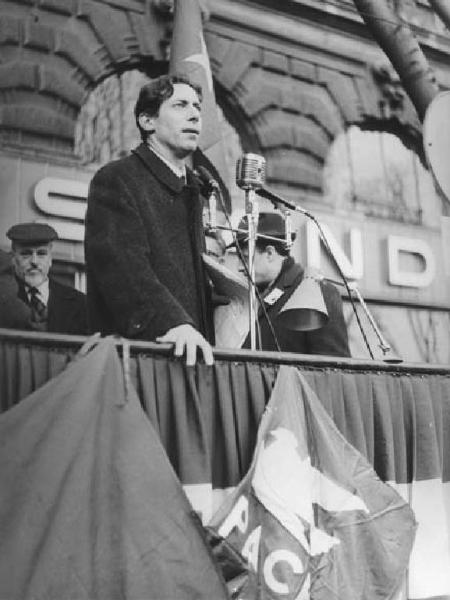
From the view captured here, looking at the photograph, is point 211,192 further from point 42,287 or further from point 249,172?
point 42,287

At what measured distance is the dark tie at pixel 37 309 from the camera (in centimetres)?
358

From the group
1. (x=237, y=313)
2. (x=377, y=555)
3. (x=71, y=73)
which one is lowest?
(x=377, y=555)

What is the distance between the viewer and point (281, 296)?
355 cm

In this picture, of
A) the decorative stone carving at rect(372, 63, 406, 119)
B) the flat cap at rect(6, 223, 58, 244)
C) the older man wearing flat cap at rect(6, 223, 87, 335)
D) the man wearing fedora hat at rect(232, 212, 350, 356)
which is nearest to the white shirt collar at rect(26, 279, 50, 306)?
the older man wearing flat cap at rect(6, 223, 87, 335)

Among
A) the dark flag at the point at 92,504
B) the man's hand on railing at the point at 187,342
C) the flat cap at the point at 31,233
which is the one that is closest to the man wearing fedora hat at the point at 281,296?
the man's hand on railing at the point at 187,342

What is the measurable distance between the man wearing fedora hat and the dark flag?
1.29 meters

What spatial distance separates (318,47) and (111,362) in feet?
15.6

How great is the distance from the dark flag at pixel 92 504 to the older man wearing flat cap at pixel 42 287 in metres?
1.49

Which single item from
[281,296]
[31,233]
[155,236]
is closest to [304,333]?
[281,296]

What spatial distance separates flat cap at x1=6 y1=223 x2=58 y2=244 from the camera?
13.8 ft

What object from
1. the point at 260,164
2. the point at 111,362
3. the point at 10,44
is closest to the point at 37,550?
the point at 111,362

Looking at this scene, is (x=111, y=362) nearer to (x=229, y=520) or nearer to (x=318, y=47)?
(x=229, y=520)

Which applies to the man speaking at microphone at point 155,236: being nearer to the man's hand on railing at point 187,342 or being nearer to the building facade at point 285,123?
the man's hand on railing at point 187,342

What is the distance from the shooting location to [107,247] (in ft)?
8.02
